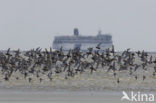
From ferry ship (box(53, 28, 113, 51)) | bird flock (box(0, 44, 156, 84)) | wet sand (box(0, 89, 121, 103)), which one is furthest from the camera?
ferry ship (box(53, 28, 113, 51))

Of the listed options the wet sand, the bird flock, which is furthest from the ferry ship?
the wet sand

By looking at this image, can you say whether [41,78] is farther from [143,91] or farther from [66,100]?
[66,100]

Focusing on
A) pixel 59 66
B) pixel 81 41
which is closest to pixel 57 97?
pixel 59 66

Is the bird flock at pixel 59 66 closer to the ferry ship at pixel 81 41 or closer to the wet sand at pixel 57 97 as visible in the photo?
the wet sand at pixel 57 97

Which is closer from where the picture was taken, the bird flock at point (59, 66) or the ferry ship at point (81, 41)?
the bird flock at point (59, 66)

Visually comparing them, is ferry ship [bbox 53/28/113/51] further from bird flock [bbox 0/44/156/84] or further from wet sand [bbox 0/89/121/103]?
wet sand [bbox 0/89/121/103]

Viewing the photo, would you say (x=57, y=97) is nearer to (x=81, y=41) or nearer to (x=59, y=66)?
(x=59, y=66)

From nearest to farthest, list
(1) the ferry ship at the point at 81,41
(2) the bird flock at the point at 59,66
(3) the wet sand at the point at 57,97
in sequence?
(3) the wet sand at the point at 57,97 → (2) the bird flock at the point at 59,66 → (1) the ferry ship at the point at 81,41

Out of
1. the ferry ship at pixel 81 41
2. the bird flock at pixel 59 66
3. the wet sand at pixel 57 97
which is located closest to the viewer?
the wet sand at pixel 57 97

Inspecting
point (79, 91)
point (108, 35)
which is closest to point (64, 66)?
point (79, 91)

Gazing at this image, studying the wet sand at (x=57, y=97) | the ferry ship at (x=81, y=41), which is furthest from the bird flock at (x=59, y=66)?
the ferry ship at (x=81, y=41)

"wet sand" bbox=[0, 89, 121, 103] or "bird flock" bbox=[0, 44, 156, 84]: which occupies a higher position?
"bird flock" bbox=[0, 44, 156, 84]
